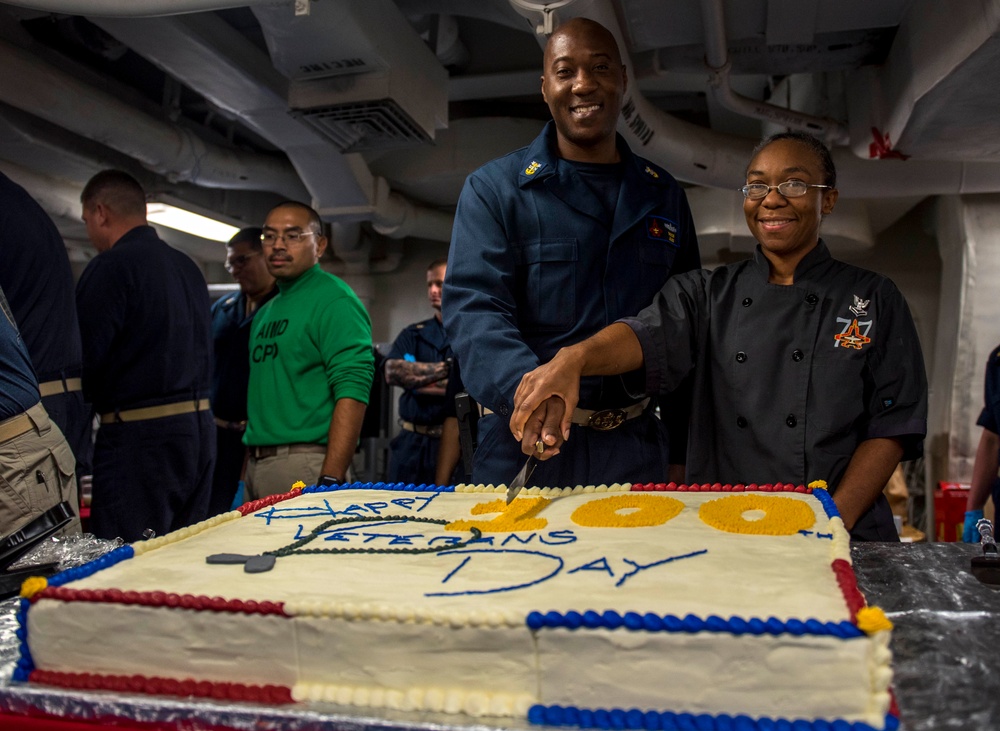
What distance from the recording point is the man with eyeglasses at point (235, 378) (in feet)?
12.6

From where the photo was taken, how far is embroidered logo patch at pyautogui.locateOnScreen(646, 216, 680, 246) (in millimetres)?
1983

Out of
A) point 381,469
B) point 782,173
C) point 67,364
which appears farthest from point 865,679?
point 381,469

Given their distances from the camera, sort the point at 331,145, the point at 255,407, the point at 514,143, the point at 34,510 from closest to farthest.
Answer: the point at 34,510 < the point at 255,407 < the point at 331,145 < the point at 514,143

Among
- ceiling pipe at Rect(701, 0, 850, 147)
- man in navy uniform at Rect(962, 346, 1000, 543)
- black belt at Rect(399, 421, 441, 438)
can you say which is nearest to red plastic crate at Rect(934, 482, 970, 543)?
man in navy uniform at Rect(962, 346, 1000, 543)

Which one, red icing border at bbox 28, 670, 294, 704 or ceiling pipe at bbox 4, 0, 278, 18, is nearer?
red icing border at bbox 28, 670, 294, 704

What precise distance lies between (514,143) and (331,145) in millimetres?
1595

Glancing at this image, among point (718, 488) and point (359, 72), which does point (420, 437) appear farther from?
point (718, 488)

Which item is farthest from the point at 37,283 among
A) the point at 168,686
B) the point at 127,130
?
the point at 127,130

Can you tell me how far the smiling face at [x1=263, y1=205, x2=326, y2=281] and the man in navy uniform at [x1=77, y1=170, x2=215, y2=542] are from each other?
36 centimetres

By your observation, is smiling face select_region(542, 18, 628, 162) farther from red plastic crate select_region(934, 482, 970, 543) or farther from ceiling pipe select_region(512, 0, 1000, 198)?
red plastic crate select_region(934, 482, 970, 543)

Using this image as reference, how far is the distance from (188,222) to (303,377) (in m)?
4.82

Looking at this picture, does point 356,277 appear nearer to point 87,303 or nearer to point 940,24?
point 87,303

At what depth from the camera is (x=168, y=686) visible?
0.98 m

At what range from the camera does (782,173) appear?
1827 mm
